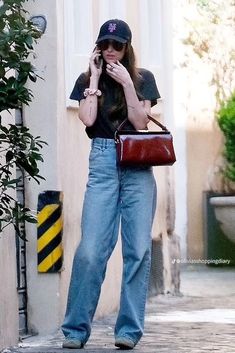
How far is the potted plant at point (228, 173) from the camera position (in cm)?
1409

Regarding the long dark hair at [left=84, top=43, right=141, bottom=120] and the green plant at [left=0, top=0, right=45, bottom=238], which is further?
the long dark hair at [left=84, top=43, right=141, bottom=120]

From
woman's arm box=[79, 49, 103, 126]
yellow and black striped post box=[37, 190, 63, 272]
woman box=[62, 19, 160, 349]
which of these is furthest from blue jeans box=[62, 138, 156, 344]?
yellow and black striped post box=[37, 190, 63, 272]

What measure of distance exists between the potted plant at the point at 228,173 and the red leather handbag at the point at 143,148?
6.27 metres

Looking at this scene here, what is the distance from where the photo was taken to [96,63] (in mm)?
7805

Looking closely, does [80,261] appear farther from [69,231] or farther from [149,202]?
[69,231]

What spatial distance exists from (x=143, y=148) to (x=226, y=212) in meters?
6.49

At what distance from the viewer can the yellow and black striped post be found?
886 cm

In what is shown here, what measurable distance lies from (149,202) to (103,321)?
190cm

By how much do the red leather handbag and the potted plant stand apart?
6.27m

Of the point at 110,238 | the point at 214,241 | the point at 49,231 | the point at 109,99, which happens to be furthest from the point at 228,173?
the point at 110,238

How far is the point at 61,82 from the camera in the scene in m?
9.07

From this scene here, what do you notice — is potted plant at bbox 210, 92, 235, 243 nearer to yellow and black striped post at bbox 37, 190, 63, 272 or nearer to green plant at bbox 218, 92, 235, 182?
green plant at bbox 218, 92, 235, 182

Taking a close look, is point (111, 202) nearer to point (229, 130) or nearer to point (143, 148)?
point (143, 148)

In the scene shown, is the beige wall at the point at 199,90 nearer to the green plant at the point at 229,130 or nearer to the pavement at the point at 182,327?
the green plant at the point at 229,130
